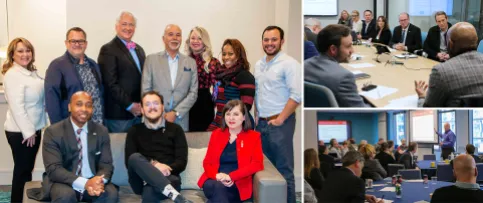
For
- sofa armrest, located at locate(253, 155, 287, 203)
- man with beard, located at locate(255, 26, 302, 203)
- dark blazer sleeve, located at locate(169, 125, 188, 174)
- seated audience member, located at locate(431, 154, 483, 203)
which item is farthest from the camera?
man with beard, located at locate(255, 26, 302, 203)

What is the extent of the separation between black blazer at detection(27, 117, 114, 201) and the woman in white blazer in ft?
1.89

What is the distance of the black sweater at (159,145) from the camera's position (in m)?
4.03

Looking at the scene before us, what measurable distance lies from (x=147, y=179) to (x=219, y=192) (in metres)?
0.45

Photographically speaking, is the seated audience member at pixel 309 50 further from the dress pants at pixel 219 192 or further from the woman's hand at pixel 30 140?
the woman's hand at pixel 30 140

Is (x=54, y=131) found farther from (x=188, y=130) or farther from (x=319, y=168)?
(x=319, y=168)

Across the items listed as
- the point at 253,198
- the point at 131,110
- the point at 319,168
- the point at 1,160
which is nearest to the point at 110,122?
the point at 131,110

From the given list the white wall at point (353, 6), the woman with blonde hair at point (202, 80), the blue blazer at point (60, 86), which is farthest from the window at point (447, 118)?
the blue blazer at point (60, 86)

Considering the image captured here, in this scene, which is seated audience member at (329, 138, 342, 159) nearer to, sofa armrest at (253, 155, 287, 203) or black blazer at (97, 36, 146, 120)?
sofa armrest at (253, 155, 287, 203)

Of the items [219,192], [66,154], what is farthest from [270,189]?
[66,154]

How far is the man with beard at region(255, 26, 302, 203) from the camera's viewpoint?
13.6 ft

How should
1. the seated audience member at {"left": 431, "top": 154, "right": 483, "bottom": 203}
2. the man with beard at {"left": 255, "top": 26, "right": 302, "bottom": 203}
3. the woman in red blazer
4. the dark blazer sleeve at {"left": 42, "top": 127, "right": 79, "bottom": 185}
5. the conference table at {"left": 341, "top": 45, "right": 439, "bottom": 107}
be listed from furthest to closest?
the man with beard at {"left": 255, "top": 26, "right": 302, "bottom": 203} < the woman in red blazer < the dark blazer sleeve at {"left": 42, "top": 127, "right": 79, "bottom": 185} < the seated audience member at {"left": 431, "top": 154, "right": 483, "bottom": 203} < the conference table at {"left": 341, "top": 45, "right": 439, "bottom": 107}

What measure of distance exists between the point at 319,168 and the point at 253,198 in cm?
76

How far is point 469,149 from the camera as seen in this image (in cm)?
339

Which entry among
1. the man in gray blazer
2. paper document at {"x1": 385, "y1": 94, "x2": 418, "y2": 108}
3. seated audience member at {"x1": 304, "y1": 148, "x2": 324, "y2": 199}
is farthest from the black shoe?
paper document at {"x1": 385, "y1": 94, "x2": 418, "y2": 108}
